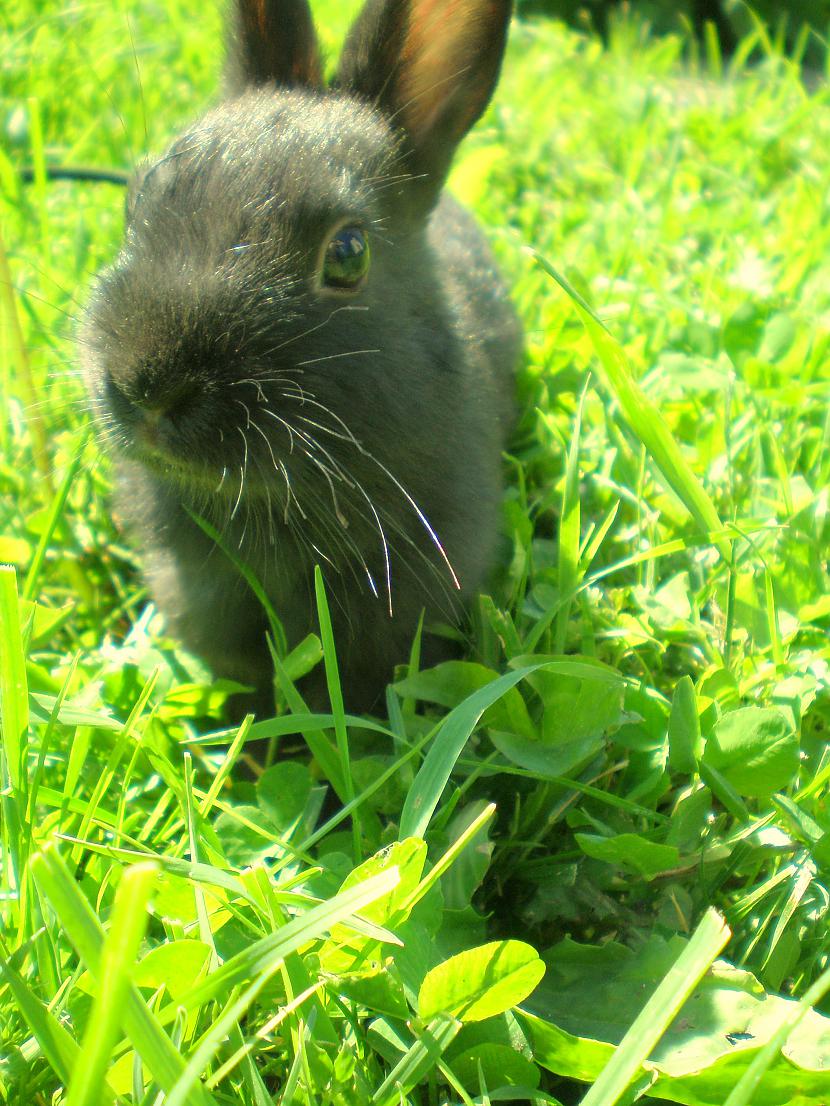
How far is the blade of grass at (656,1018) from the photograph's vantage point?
1.26 meters

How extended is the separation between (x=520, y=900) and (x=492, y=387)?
1369mm

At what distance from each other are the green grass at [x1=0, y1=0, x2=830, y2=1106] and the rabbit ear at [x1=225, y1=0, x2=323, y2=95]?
803 millimetres

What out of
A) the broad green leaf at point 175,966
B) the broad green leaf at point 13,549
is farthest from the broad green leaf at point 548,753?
the broad green leaf at point 13,549

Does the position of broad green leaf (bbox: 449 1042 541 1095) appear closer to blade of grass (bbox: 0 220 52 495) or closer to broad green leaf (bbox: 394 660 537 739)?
broad green leaf (bbox: 394 660 537 739)

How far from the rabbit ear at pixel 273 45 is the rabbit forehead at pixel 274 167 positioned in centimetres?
28

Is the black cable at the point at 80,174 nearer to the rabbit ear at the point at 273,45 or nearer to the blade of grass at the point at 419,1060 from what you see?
the rabbit ear at the point at 273,45

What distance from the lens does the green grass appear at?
136 centimetres

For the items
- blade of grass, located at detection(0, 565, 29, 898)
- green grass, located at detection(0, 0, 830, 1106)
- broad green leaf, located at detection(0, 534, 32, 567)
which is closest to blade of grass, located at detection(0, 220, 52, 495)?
green grass, located at detection(0, 0, 830, 1106)

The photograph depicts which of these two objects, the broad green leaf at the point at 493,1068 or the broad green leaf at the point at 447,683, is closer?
the broad green leaf at the point at 493,1068

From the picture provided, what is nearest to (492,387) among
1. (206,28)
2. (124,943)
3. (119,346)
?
(119,346)

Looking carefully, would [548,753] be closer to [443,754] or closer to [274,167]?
[443,754]

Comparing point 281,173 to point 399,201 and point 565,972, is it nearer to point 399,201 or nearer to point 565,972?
point 399,201

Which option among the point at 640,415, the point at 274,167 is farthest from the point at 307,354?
the point at 640,415

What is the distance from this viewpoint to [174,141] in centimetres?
223
